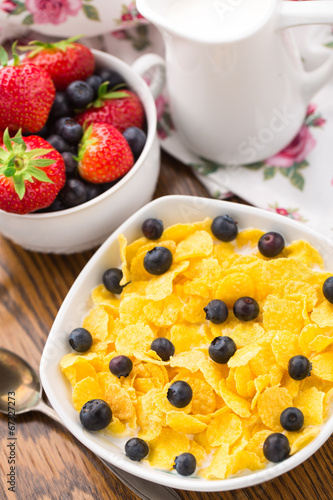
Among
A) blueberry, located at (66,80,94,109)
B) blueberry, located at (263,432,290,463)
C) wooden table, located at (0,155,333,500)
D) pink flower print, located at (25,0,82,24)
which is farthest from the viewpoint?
pink flower print, located at (25,0,82,24)

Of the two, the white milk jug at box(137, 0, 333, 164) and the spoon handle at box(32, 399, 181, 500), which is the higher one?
the white milk jug at box(137, 0, 333, 164)

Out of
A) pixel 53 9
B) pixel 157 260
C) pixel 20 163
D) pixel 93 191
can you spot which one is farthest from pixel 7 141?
pixel 53 9

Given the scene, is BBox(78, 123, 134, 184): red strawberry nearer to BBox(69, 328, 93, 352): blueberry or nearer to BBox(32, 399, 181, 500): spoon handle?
BBox(69, 328, 93, 352): blueberry

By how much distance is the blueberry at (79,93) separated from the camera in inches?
34.0

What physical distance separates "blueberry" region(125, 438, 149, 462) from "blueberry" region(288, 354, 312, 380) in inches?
7.7

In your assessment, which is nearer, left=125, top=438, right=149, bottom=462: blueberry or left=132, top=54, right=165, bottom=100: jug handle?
left=125, top=438, right=149, bottom=462: blueberry

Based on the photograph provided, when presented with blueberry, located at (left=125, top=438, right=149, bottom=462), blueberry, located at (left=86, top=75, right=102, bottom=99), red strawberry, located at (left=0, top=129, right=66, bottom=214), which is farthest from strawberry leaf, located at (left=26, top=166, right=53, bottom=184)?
blueberry, located at (left=125, top=438, right=149, bottom=462)

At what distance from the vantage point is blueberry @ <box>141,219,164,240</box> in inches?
32.0

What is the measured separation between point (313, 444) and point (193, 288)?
245mm

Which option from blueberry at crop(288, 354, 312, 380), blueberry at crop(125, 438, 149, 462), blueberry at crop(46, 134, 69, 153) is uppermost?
blueberry at crop(46, 134, 69, 153)

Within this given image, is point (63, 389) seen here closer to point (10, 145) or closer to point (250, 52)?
point (10, 145)

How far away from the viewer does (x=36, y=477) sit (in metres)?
0.79

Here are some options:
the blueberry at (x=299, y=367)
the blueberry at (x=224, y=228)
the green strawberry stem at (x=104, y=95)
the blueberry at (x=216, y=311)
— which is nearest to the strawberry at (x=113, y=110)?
the green strawberry stem at (x=104, y=95)

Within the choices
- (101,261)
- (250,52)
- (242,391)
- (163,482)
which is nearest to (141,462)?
(163,482)
